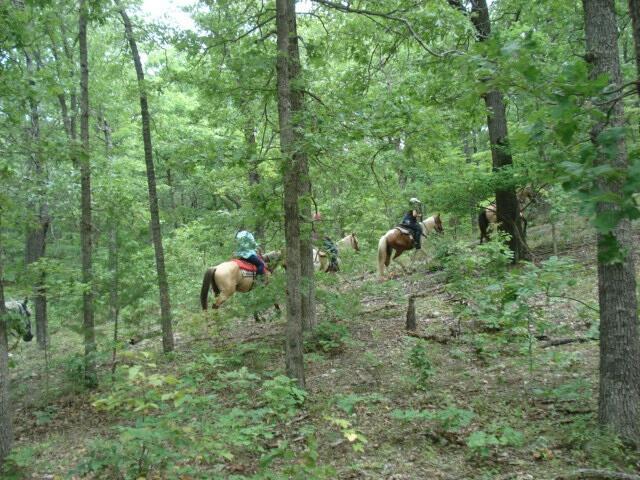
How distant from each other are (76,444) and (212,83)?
5.95 metres

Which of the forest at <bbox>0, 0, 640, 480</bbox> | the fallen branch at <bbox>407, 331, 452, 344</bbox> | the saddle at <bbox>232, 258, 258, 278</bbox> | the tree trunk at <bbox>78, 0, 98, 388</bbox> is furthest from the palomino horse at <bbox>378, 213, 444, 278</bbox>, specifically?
the tree trunk at <bbox>78, 0, 98, 388</bbox>

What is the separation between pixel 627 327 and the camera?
4.21 metres

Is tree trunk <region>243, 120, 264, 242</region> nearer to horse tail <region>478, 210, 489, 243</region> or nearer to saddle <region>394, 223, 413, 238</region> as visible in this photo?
saddle <region>394, 223, 413, 238</region>

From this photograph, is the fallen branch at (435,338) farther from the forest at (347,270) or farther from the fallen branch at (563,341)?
the fallen branch at (563,341)

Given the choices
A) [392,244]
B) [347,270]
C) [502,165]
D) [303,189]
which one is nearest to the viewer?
[303,189]

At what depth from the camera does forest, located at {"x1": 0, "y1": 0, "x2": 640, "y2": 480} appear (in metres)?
3.90

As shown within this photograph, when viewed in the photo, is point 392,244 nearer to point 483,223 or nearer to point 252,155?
point 483,223

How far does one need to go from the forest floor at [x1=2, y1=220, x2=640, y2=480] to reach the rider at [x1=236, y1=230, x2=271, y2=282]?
83.4 inches

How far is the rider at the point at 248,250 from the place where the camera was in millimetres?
11258

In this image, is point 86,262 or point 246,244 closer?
point 86,262

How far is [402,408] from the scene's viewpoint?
5.72 metres

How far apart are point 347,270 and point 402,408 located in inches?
185

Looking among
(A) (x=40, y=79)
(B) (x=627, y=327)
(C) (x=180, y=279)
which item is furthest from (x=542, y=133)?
(C) (x=180, y=279)

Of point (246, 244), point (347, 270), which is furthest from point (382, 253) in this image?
point (246, 244)
